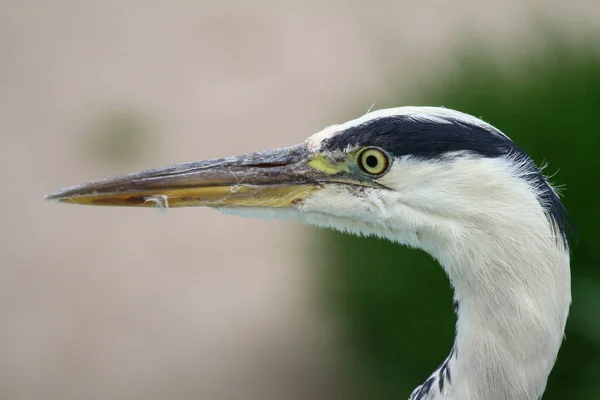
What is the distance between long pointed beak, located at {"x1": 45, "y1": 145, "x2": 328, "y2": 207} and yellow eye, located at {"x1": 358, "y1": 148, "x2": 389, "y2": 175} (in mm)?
103

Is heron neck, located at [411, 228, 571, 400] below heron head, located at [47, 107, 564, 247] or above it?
below

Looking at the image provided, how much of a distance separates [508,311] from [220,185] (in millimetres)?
700

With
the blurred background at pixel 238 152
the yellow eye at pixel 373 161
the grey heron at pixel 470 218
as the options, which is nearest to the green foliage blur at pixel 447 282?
the blurred background at pixel 238 152

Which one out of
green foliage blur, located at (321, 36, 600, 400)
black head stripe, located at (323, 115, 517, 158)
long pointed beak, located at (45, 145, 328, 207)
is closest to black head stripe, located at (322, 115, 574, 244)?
black head stripe, located at (323, 115, 517, 158)

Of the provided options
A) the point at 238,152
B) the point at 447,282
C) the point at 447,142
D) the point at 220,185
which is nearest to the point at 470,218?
the point at 447,142

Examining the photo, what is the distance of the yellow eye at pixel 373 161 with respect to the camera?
5.21 ft

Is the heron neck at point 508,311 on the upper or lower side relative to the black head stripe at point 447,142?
lower

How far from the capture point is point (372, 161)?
1.60m

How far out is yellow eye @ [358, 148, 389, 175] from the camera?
5.21 ft

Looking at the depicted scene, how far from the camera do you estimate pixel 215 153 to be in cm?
507

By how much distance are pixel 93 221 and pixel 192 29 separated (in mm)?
2088

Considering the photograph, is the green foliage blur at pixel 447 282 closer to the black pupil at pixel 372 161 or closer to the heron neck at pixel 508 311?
the heron neck at pixel 508 311

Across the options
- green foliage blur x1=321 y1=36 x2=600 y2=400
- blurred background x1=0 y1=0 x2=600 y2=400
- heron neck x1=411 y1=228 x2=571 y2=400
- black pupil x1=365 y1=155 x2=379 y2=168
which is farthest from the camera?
blurred background x1=0 y1=0 x2=600 y2=400

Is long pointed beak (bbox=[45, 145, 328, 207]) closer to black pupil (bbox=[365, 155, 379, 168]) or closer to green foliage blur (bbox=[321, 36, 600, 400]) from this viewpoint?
black pupil (bbox=[365, 155, 379, 168])
